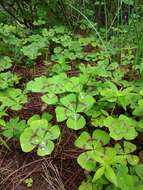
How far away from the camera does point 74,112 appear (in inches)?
58.0

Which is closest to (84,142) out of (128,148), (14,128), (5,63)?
(128,148)

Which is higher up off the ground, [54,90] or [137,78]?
[54,90]

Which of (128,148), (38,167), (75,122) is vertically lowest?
(38,167)

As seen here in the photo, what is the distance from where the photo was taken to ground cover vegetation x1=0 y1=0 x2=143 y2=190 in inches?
53.7

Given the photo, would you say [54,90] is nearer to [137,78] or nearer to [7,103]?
[7,103]

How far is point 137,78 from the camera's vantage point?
2.05 m

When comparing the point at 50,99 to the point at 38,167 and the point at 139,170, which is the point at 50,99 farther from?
the point at 139,170

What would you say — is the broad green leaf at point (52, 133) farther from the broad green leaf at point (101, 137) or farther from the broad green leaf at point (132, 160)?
the broad green leaf at point (132, 160)

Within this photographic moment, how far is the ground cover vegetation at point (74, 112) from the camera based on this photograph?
4.48 feet

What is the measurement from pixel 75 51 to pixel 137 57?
0.49m

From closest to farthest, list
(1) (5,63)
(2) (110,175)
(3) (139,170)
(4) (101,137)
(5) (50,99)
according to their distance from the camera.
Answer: (2) (110,175) < (3) (139,170) < (4) (101,137) < (5) (50,99) < (1) (5,63)

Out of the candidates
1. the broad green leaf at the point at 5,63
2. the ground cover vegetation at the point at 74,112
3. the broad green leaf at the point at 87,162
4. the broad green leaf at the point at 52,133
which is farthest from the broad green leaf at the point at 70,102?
the broad green leaf at the point at 5,63

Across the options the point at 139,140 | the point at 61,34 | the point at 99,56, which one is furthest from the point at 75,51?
the point at 139,140

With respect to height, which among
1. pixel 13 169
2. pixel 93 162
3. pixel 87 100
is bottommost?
pixel 13 169
